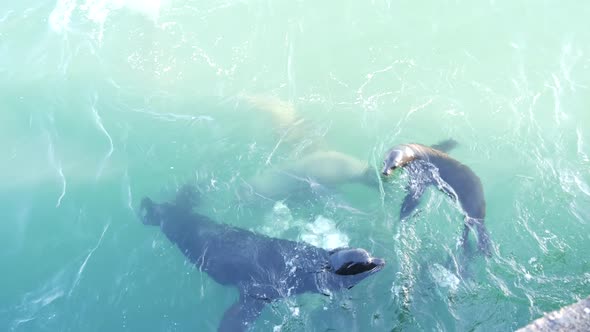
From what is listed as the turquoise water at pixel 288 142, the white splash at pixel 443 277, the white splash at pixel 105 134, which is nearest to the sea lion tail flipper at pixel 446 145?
the turquoise water at pixel 288 142

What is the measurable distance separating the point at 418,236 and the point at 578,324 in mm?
3371

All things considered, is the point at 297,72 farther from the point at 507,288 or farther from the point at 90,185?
the point at 507,288

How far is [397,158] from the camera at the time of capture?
38.5ft

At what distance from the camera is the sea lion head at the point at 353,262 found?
1002cm

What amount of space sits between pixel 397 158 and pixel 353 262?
290 cm

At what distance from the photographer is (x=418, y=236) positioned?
11078mm

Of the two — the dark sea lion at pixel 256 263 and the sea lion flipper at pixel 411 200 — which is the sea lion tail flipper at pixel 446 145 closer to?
the sea lion flipper at pixel 411 200

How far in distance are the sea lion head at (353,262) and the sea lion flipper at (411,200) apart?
5.34 feet

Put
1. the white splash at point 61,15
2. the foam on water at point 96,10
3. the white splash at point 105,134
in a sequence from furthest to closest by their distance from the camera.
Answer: the white splash at point 61,15 < the foam on water at point 96,10 < the white splash at point 105,134

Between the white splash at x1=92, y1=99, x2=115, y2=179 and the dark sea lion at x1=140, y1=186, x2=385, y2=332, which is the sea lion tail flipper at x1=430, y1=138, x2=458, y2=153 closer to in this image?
the dark sea lion at x1=140, y1=186, x2=385, y2=332

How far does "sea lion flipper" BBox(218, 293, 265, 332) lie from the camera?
10.4 m

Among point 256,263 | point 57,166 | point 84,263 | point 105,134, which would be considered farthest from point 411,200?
point 57,166

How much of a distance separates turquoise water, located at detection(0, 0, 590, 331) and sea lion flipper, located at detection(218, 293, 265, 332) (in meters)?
0.19

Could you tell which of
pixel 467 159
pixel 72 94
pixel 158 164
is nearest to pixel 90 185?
pixel 158 164
